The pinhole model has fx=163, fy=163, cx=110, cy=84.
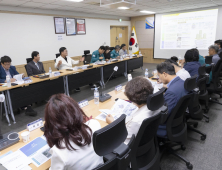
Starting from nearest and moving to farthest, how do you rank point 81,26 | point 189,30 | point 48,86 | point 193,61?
point 193,61 → point 48,86 → point 81,26 → point 189,30

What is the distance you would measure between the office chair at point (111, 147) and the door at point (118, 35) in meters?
7.96

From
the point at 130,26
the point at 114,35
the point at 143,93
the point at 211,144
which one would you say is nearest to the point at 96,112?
the point at 143,93

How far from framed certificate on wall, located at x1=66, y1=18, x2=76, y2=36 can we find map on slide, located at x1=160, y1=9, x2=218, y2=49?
4.36 meters

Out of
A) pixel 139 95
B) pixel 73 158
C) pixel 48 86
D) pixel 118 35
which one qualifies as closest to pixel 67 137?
pixel 73 158

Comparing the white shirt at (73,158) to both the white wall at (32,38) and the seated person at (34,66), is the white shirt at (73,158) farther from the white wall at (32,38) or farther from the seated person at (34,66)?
the white wall at (32,38)

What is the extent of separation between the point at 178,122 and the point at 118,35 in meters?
7.73

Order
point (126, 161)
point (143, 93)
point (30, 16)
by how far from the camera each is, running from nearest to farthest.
→ point (126, 161) < point (143, 93) < point (30, 16)

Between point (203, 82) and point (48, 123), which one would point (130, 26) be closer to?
point (203, 82)

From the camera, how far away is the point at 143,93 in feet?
4.28

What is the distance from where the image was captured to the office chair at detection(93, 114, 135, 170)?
73cm

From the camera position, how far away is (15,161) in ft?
3.82

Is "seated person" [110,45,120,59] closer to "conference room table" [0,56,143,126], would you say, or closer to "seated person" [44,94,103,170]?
Answer: "conference room table" [0,56,143,126]

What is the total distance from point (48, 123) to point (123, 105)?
114 centimetres

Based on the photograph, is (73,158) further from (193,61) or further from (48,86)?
(48,86)
